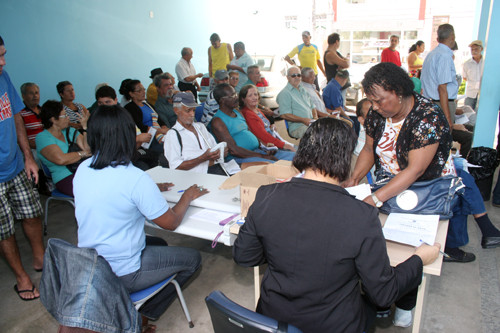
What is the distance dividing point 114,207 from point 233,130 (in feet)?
6.78

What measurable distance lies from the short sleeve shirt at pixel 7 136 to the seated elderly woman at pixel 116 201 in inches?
37.9

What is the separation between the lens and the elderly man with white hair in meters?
4.76

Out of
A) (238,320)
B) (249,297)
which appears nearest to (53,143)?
(249,297)

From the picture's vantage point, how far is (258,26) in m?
12.2

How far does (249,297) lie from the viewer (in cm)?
251

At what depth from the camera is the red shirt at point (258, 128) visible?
3934 millimetres

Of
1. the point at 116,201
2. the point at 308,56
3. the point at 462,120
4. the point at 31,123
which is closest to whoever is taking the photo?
the point at 116,201

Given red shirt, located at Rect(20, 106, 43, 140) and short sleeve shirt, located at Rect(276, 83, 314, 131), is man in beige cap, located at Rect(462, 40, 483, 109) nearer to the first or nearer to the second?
short sleeve shirt, located at Rect(276, 83, 314, 131)

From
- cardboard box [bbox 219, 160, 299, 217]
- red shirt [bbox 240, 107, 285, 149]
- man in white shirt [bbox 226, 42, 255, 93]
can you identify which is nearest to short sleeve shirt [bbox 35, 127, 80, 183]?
red shirt [bbox 240, 107, 285, 149]

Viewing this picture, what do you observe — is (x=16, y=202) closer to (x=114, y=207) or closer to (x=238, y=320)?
(x=114, y=207)

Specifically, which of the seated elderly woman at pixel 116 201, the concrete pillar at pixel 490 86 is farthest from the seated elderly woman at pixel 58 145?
the concrete pillar at pixel 490 86

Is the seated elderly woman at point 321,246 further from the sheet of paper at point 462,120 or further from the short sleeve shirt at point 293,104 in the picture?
the sheet of paper at point 462,120

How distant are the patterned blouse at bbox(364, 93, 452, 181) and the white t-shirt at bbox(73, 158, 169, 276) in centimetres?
131

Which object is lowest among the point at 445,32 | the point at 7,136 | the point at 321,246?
the point at 321,246
